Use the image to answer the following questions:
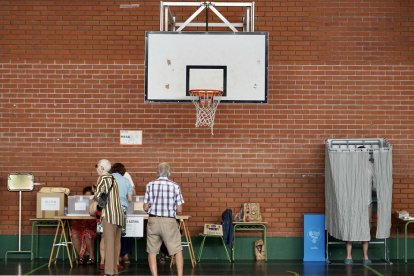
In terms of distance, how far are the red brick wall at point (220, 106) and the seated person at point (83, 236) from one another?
902 millimetres

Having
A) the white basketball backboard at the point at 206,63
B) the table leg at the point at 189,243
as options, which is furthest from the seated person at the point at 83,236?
the white basketball backboard at the point at 206,63

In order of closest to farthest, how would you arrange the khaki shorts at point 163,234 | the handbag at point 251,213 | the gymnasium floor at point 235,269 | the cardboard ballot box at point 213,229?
1. the khaki shorts at point 163,234
2. the gymnasium floor at point 235,269
3. the cardboard ballot box at point 213,229
4. the handbag at point 251,213

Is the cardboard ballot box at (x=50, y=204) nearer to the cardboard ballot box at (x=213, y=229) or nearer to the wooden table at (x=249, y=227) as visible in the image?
the cardboard ballot box at (x=213, y=229)

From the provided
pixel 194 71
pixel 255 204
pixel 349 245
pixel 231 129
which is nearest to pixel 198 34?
pixel 194 71

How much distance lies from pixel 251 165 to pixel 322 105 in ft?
5.52

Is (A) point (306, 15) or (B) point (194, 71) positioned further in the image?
(A) point (306, 15)

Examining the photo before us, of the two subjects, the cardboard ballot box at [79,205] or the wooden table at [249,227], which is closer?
the cardboard ballot box at [79,205]

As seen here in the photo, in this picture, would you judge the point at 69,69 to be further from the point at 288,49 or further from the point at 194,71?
the point at 288,49

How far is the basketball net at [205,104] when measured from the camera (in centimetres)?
1220

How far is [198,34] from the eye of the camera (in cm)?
1230

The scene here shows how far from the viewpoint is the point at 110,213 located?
10828mm

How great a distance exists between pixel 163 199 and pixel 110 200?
3.25ft

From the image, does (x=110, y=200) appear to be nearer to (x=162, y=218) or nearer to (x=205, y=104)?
(x=162, y=218)

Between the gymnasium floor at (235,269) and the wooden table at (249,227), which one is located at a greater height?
the wooden table at (249,227)
